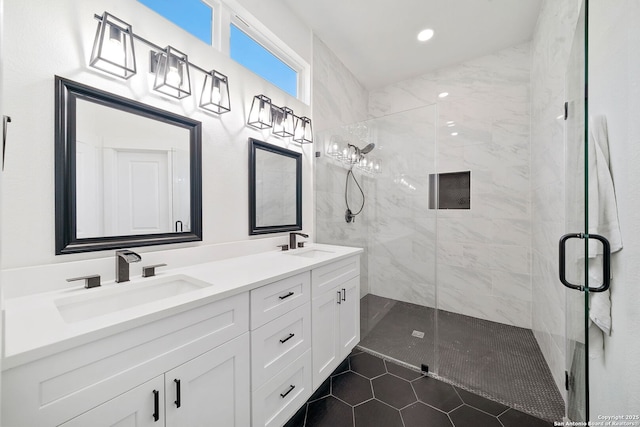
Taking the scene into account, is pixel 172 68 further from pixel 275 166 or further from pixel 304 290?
pixel 304 290

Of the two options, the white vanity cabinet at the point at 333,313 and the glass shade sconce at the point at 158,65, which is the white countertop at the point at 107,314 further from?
the glass shade sconce at the point at 158,65

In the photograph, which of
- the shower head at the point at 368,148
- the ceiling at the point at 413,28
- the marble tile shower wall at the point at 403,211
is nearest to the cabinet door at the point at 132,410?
the marble tile shower wall at the point at 403,211

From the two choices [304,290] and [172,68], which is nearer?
[172,68]

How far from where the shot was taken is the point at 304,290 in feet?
4.84

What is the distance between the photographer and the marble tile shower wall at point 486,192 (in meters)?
2.54

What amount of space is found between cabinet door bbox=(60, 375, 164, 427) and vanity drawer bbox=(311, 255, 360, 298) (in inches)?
34.4

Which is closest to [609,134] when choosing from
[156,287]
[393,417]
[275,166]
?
[393,417]

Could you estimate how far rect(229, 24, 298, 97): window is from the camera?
1.88m

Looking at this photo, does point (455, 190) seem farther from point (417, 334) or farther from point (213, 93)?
point (213, 93)

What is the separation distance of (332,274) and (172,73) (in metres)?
1.51

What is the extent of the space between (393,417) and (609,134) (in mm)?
1689

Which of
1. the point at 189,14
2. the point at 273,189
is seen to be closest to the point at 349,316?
the point at 273,189

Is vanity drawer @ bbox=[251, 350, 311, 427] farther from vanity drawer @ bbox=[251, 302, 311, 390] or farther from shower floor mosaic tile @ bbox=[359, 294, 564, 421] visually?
shower floor mosaic tile @ bbox=[359, 294, 564, 421]

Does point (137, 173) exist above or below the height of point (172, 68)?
below
